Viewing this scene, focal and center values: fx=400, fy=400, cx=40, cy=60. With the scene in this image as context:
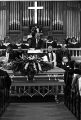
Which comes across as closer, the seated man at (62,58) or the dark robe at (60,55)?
the seated man at (62,58)

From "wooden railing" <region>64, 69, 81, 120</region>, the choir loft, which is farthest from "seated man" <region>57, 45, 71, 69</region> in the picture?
"wooden railing" <region>64, 69, 81, 120</region>

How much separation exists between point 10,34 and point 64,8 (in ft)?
12.4

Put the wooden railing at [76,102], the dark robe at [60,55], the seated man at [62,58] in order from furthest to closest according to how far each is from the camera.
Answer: the dark robe at [60,55]
the seated man at [62,58]
the wooden railing at [76,102]

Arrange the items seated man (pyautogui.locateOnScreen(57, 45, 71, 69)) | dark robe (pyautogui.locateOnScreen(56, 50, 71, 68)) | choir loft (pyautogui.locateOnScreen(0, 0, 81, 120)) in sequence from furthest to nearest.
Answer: dark robe (pyautogui.locateOnScreen(56, 50, 71, 68))
seated man (pyautogui.locateOnScreen(57, 45, 71, 69))
choir loft (pyautogui.locateOnScreen(0, 0, 81, 120))

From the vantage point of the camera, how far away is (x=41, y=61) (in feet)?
36.8

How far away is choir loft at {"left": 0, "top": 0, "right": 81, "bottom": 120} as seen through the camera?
8.87 metres

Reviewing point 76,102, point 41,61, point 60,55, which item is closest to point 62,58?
point 60,55

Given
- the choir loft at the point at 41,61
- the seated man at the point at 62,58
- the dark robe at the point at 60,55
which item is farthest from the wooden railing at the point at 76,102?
the dark robe at the point at 60,55

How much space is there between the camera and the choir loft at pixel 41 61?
887cm

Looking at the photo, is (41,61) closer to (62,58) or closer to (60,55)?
(62,58)

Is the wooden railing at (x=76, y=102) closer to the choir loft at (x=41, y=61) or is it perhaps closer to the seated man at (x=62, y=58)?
the choir loft at (x=41, y=61)

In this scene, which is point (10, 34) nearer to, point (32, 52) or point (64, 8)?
point (64, 8)

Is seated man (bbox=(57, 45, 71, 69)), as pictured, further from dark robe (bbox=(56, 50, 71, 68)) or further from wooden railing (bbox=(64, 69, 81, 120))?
wooden railing (bbox=(64, 69, 81, 120))

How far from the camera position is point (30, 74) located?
35.3 ft
